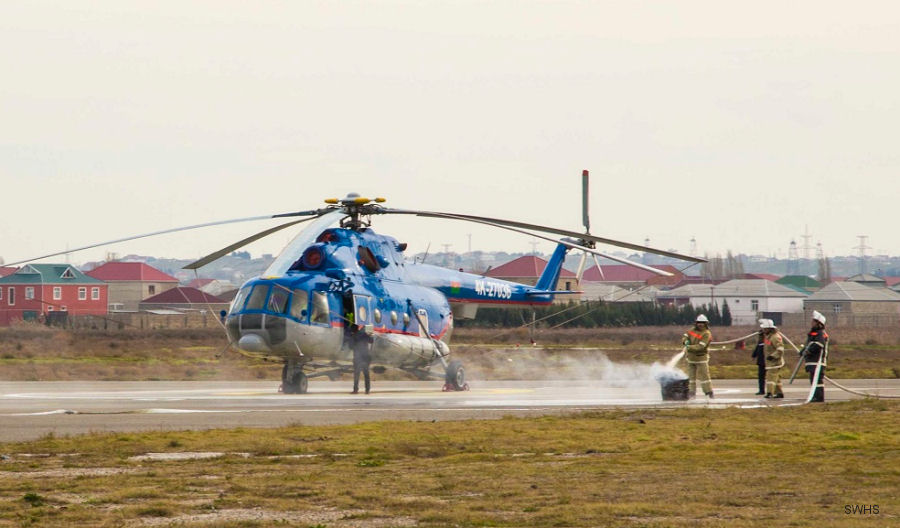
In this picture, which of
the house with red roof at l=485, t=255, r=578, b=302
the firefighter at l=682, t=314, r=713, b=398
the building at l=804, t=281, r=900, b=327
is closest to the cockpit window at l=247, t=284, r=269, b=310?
the firefighter at l=682, t=314, r=713, b=398

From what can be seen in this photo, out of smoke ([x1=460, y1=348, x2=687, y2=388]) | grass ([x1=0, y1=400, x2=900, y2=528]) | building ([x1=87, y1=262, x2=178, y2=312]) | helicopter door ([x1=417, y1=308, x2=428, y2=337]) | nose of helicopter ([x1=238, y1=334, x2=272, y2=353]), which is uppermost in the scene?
building ([x1=87, y1=262, x2=178, y2=312])

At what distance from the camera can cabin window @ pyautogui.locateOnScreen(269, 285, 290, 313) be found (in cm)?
2767

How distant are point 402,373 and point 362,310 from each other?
15967 millimetres

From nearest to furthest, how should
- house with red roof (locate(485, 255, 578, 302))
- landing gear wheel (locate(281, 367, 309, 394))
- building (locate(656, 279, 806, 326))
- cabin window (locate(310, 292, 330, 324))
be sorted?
cabin window (locate(310, 292, 330, 324)) → landing gear wheel (locate(281, 367, 309, 394)) → building (locate(656, 279, 806, 326)) → house with red roof (locate(485, 255, 578, 302))

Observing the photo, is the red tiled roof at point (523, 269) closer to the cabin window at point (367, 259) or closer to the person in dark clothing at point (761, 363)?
the cabin window at point (367, 259)

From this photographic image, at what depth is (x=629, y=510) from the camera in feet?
35.7

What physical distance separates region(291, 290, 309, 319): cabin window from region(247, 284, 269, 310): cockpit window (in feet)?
2.00

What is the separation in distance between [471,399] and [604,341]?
43.8m

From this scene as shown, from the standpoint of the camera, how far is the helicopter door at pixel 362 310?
2920 centimetres

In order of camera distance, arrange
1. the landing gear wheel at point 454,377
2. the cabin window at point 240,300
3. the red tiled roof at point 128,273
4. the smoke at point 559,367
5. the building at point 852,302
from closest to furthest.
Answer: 1. the cabin window at point 240,300
2. the landing gear wheel at point 454,377
3. the smoke at point 559,367
4. the building at point 852,302
5. the red tiled roof at point 128,273

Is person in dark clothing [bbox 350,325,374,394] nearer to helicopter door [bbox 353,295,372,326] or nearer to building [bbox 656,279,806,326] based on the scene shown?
helicopter door [bbox 353,295,372,326]

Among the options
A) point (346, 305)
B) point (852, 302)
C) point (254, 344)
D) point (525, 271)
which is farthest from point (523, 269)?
point (254, 344)

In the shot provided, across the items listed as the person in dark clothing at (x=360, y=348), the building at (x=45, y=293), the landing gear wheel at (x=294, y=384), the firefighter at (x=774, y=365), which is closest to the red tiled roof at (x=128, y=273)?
the building at (x=45, y=293)

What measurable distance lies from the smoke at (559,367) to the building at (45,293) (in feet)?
291
